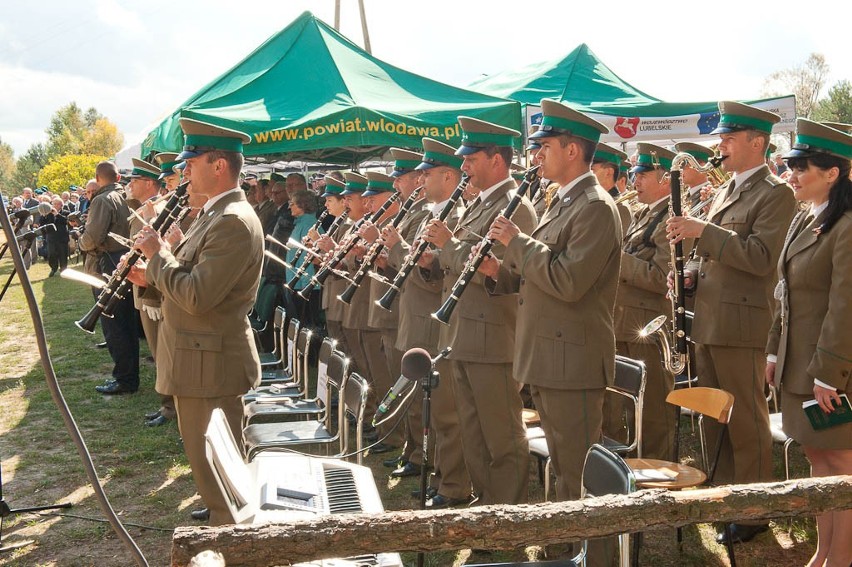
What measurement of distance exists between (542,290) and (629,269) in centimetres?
183

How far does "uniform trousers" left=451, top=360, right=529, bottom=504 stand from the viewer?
15.7ft

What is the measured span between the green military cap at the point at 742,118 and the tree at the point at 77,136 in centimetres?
9339

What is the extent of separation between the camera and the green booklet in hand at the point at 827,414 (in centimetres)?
375

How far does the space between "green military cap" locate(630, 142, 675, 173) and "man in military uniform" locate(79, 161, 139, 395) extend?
5.76 meters

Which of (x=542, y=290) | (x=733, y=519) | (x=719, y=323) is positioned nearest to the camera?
(x=733, y=519)

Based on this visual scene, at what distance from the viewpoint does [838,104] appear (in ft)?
157

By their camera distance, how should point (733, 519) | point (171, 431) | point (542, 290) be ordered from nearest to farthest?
point (733, 519), point (542, 290), point (171, 431)

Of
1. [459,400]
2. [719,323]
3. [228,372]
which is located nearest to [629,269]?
[719,323]

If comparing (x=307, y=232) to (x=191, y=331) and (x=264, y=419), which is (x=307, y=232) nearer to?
(x=264, y=419)

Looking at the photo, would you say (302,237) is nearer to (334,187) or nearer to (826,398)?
(334,187)

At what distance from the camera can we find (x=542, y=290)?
162 inches

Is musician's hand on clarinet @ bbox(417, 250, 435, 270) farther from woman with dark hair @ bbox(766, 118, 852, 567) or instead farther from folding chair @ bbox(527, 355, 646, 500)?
woman with dark hair @ bbox(766, 118, 852, 567)

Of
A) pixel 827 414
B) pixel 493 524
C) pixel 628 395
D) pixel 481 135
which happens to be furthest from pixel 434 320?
pixel 493 524

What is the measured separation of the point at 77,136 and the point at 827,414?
4210 inches
